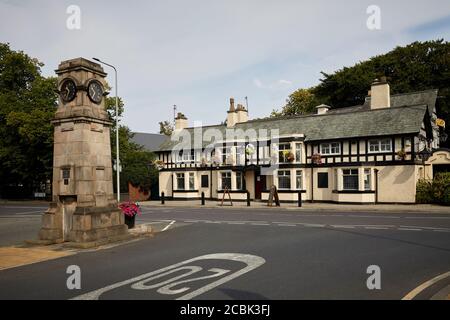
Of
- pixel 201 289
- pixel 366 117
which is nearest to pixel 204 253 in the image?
pixel 201 289

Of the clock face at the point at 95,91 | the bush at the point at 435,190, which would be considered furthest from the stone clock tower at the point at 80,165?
the bush at the point at 435,190

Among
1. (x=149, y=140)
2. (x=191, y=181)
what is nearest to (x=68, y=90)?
(x=191, y=181)

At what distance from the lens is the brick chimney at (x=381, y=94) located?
114 feet

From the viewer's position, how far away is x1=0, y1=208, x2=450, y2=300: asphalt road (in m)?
6.89

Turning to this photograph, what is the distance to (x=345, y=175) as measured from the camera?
3117cm

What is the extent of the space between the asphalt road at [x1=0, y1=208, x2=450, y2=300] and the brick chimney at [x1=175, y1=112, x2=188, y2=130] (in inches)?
1319

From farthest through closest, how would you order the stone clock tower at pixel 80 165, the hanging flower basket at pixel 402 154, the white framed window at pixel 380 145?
the white framed window at pixel 380 145, the hanging flower basket at pixel 402 154, the stone clock tower at pixel 80 165

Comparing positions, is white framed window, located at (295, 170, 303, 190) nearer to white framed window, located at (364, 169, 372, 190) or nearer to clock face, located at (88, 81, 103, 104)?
white framed window, located at (364, 169, 372, 190)

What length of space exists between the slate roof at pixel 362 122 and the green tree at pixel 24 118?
19.9 m

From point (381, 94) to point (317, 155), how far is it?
8670 millimetres

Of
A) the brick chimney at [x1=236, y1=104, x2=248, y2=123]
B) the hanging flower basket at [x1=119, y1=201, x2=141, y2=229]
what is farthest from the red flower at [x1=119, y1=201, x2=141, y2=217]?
the brick chimney at [x1=236, y1=104, x2=248, y2=123]

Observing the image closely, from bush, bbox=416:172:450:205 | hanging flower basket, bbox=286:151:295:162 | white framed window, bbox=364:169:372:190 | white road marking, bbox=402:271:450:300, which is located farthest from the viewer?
hanging flower basket, bbox=286:151:295:162

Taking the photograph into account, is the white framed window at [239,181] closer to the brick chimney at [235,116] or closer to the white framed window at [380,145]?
the brick chimney at [235,116]
